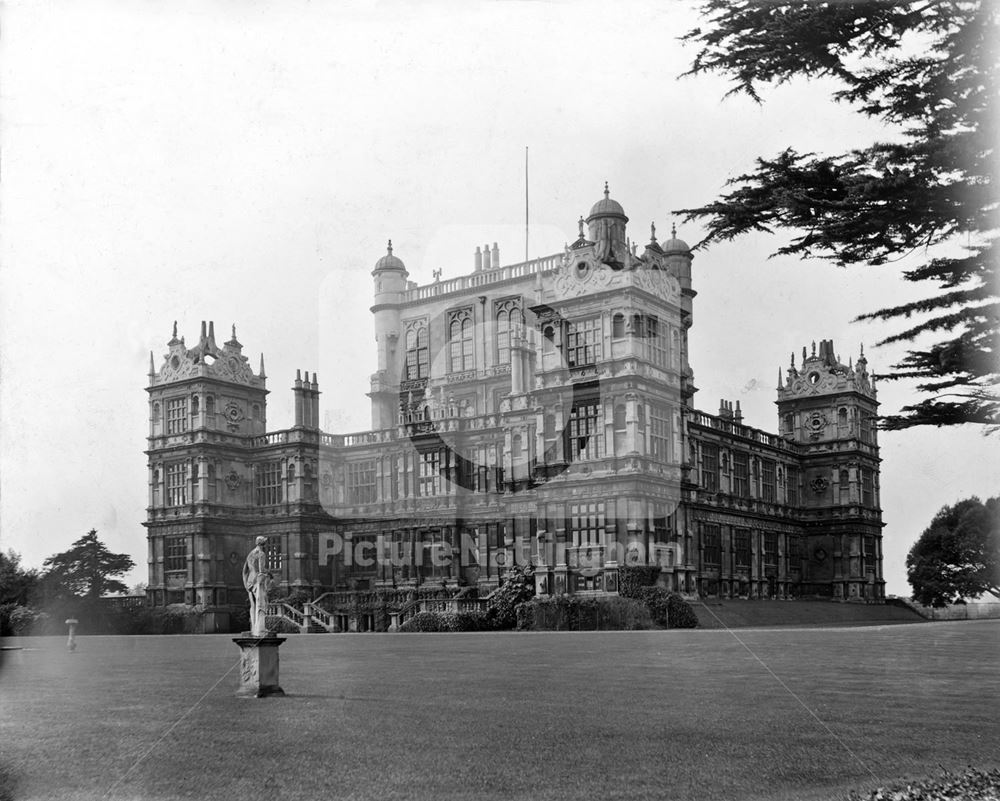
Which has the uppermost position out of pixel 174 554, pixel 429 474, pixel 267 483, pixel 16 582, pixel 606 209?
pixel 606 209

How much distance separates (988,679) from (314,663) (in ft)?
48.6

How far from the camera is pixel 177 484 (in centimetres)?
6384

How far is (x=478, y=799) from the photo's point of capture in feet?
39.9

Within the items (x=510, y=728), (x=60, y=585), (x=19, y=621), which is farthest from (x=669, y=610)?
(x=510, y=728)

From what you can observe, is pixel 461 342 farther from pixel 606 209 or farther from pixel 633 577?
pixel 633 577

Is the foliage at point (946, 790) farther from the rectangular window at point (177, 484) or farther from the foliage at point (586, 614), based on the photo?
the rectangular window at point (177, 484)

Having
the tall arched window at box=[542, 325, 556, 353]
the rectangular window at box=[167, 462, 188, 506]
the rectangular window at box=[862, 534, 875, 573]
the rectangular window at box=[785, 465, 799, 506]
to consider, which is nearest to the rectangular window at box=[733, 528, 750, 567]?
the rectangular window at box=[785, 465, 799, 506]

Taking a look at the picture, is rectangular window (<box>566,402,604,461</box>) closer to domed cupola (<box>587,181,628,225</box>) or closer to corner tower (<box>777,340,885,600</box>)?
domed cupola (<box>587,181,628,225</box>)

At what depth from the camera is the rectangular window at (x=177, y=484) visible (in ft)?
208

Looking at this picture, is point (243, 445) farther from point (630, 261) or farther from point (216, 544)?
point (630, 261)

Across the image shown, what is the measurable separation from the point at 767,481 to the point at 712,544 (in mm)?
8578

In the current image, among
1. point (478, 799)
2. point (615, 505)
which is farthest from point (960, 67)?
point (615, 505)

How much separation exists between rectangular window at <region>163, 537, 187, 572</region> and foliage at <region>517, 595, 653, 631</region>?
22.6 meters

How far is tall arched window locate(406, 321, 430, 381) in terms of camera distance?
6462cm
